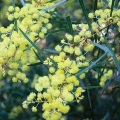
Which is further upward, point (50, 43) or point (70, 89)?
point (50, 43)

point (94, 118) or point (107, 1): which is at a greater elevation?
point (107, 1)

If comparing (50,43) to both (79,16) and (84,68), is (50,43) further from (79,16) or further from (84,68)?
(84,68)

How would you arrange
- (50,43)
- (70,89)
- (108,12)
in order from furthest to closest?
(50,43)
(108,12)
(70,89)

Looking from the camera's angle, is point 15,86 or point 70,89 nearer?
point 70,89

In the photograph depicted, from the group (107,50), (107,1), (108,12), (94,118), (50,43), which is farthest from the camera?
(50,43)

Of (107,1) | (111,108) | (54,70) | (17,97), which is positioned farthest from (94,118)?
(54,70)

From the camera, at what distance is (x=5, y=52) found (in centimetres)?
100

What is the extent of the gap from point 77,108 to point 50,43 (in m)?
0.54

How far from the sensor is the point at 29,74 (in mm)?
1908

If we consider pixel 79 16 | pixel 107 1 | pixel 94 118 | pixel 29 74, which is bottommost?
pixel 94 118

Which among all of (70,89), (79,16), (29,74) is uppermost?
(79,16)

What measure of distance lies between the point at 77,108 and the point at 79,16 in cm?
58

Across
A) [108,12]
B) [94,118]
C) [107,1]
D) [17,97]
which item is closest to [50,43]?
[17,97]

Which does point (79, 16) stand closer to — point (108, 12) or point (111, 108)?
point (111, 108)
